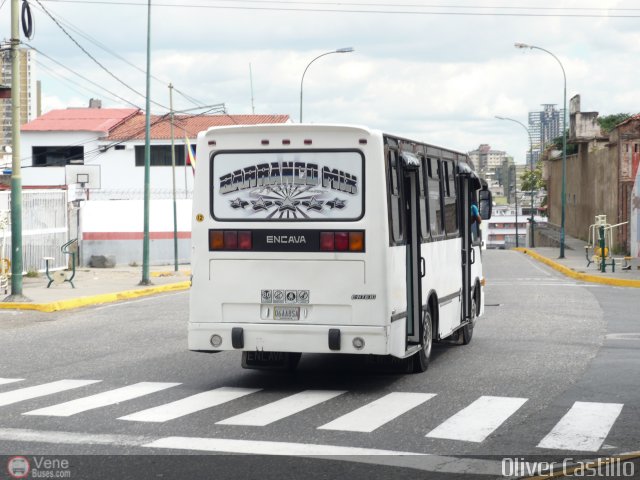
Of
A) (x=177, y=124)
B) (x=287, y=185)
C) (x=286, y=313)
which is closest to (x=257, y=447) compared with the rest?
(x=286, y=313)

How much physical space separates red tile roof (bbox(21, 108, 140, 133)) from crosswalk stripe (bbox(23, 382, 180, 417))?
214 feet

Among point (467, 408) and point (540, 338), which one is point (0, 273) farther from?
point (467, 408)

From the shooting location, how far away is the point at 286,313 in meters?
11.9

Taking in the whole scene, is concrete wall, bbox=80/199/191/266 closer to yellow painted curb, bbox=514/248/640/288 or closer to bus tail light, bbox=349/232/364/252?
yellow painted curb, bbox=514/248/640/288

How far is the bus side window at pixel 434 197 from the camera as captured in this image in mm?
13961

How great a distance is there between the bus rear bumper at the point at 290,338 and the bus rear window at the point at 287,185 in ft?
3.83

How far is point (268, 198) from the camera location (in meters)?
12.0

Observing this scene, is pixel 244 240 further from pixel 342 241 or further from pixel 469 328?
pixel 469 328

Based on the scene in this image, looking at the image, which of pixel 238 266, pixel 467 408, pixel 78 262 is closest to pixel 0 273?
pixel 78 262

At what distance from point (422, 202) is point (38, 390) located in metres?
4.95

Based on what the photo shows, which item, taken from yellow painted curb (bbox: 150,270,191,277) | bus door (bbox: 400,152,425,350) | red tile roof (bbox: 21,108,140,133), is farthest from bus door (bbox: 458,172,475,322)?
red tile roof (bbox: 21,108,140,133)

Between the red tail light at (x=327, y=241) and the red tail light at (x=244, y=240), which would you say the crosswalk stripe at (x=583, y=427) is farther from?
the red tail light at (x=244, y=240)

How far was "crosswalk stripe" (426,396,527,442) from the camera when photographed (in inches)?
371

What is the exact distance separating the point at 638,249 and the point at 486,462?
36.6 meters
